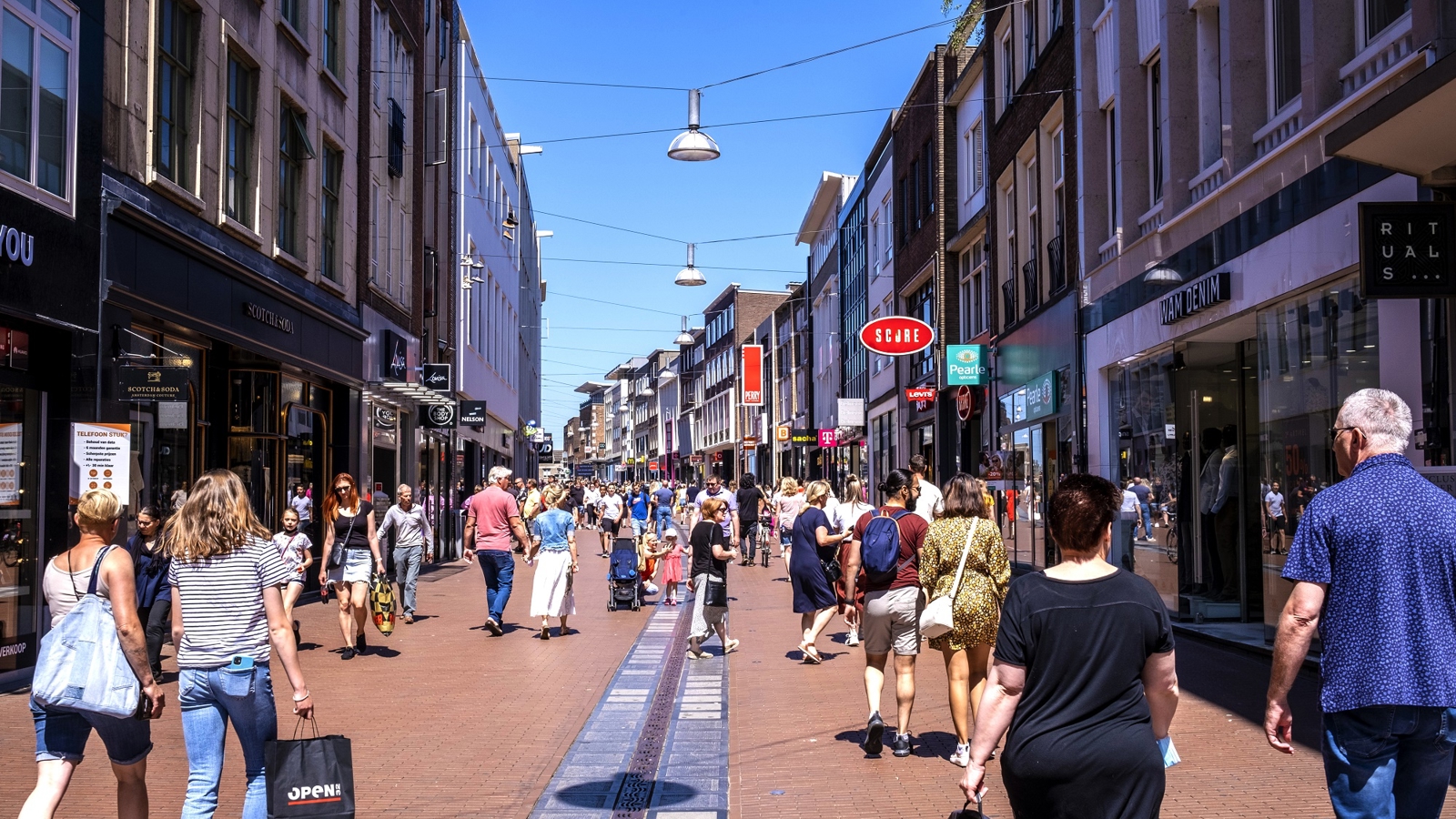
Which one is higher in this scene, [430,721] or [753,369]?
[753,369]

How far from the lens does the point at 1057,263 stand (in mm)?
20688

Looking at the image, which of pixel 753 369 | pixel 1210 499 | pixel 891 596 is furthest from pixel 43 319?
pixel 753 369

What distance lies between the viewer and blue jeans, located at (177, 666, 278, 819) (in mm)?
5012

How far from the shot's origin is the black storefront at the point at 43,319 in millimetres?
10914

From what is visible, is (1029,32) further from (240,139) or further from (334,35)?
(240,139)

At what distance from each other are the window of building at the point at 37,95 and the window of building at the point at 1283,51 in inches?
433

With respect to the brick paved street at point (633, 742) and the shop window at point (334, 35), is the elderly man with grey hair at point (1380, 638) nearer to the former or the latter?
the brick paved street at point (633, 742)

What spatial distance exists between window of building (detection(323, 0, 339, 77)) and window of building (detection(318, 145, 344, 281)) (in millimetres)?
1322

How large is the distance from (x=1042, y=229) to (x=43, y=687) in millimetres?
18927

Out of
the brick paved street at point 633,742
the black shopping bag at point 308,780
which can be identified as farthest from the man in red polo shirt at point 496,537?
the black shopping bag at point 308,780

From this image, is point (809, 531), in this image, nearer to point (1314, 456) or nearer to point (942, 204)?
point (1314, 456)

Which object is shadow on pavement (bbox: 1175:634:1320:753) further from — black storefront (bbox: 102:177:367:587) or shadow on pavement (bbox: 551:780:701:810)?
black storefront (bbox: 102:177:367:587)

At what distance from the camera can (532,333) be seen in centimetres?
6750

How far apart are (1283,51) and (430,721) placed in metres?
9.67
